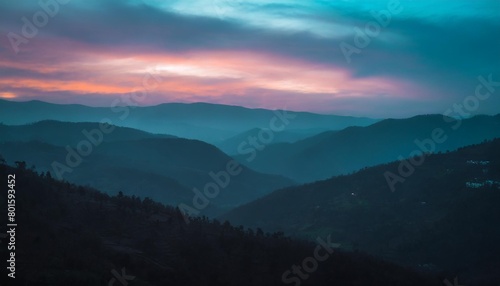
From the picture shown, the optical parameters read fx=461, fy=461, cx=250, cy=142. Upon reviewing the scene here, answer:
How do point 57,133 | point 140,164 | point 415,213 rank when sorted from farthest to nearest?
point 57,133
point 140,164
point 415,213

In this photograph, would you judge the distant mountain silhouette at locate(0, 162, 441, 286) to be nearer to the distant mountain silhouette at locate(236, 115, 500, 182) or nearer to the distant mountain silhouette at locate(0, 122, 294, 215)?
the distant mountain silhouette at locate(0, 122, 294, 215)

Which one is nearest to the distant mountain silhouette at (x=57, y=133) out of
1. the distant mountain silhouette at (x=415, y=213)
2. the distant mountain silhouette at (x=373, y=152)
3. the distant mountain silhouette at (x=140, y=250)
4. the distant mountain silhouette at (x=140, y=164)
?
the distant mountain silhouette at (x=140, y=164)

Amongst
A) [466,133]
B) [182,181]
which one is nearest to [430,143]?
[466,133]

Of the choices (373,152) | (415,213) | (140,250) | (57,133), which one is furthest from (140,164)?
(373,152)

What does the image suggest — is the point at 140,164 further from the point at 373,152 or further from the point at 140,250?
the point at 373,152

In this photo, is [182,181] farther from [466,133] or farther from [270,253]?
[466,133]

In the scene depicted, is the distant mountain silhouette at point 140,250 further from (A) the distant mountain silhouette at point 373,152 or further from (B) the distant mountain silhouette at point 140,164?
(A) the distant mountain silhouette at point 373,152

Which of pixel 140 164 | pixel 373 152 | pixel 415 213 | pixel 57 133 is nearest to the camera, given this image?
pixel 415 213
